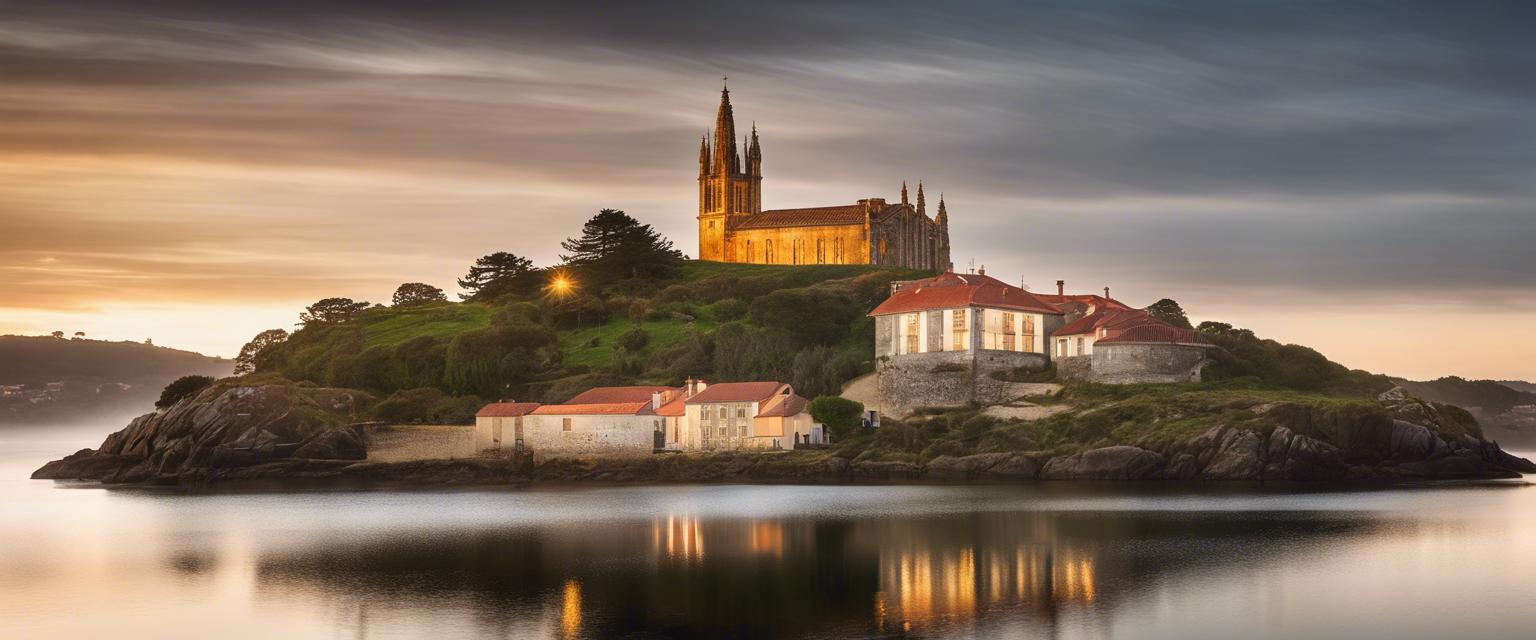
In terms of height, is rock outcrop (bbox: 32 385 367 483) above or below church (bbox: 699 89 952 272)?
below

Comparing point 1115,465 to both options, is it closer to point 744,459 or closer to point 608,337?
point 744,459

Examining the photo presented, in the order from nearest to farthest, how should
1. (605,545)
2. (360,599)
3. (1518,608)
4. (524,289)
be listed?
(1518,608), (360,599), (605,545), (524,289)

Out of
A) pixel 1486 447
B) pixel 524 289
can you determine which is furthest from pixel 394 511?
pixel 524 289

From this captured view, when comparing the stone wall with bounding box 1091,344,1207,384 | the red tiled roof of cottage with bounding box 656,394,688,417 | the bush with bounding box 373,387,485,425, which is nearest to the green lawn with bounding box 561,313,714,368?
the bush with bounding box 373,387,485,425

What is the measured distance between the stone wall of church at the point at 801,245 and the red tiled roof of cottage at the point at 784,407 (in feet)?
143

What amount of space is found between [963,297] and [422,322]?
159 ft

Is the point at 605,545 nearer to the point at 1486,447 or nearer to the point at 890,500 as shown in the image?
the point at 890,500

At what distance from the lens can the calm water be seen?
3098 centimetres

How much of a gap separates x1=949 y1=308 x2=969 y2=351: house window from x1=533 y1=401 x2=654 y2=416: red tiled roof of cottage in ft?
53.0

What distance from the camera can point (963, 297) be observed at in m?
80.4

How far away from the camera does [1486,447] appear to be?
7069 centimetres

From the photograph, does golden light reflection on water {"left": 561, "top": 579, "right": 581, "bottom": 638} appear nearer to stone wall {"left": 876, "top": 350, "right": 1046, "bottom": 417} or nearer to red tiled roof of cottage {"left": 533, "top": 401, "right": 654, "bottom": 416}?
red tiled roof of cottage {"left": 533, "top": 401, "right": 654, "bottom": 416}

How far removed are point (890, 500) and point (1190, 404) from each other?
62.3ft

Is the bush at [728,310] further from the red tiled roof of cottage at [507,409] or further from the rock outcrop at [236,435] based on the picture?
the rock outcrop at [236,435]
